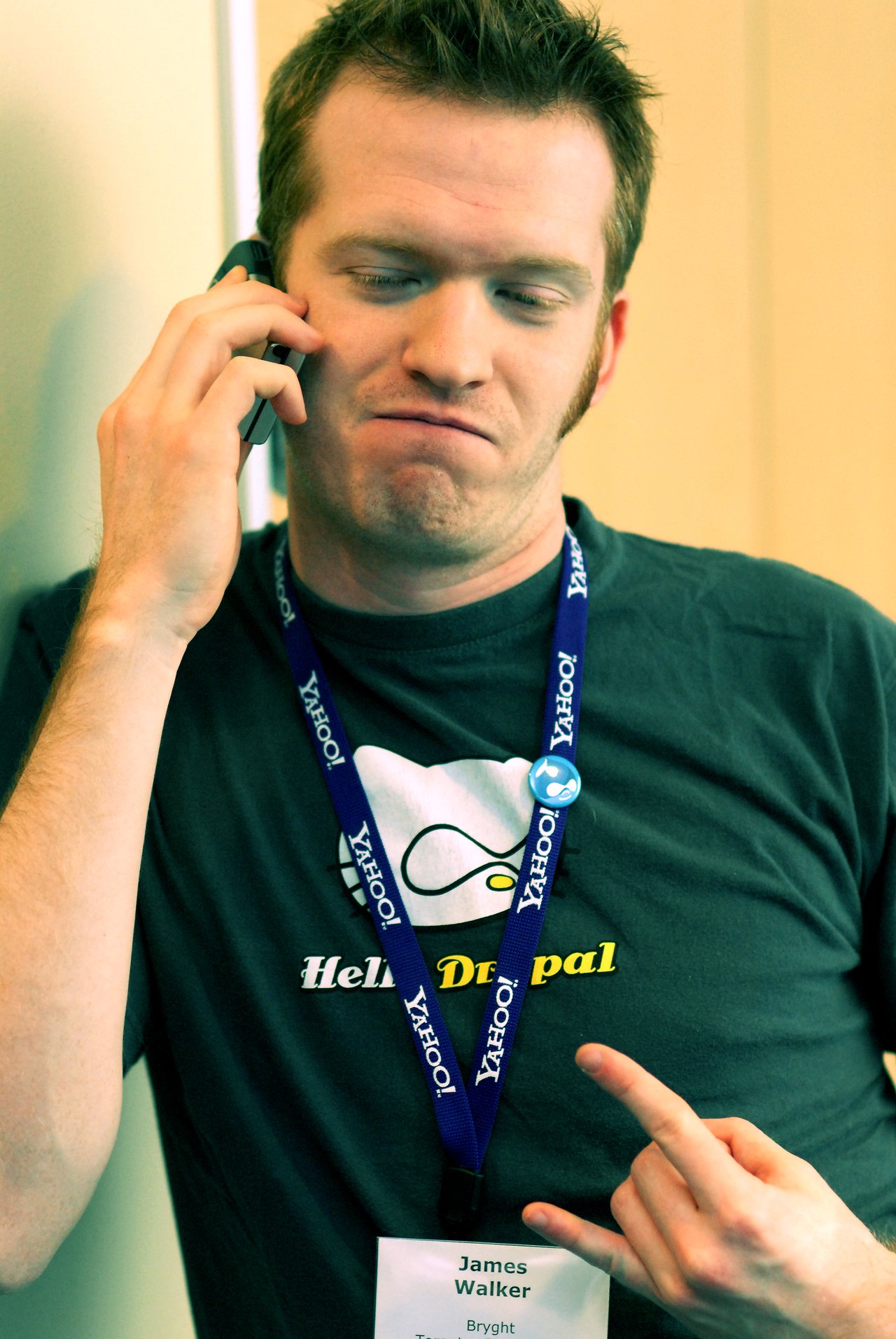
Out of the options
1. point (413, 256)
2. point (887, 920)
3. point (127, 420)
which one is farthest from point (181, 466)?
point (887, 920)

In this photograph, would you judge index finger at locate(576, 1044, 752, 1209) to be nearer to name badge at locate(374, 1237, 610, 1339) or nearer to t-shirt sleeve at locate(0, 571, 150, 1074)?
name badge at locate(374, 1237, 610, 1339)

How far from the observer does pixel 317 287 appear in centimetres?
132

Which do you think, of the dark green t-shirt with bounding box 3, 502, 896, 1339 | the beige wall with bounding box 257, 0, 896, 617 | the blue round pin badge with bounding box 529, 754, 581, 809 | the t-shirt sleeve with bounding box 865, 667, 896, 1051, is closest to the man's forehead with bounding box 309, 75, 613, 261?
the dark green t-shirt with bounding box 3, 502, 896, 1339

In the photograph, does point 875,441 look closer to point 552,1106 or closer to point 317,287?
point 317,287

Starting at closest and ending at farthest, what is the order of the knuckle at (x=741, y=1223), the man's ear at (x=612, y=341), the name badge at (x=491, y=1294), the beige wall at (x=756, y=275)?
the knuckle at (x=741, y=1223)
the name badge at (x=491, y=1294)
the man's ear at (x=612, y=341)
the beige wall at (x=756, y=275)

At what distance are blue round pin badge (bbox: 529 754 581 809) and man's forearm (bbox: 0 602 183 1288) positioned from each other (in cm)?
39

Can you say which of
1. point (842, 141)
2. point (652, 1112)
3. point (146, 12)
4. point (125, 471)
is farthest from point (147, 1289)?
point (842, 141)

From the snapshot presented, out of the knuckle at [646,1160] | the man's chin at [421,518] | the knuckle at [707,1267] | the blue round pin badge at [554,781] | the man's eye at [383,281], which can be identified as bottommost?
the knuckle at [707,1267]

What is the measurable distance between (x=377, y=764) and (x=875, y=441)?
1557mm

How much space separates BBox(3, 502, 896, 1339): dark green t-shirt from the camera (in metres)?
1.16

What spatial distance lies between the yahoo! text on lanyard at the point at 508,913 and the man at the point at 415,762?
1 cm

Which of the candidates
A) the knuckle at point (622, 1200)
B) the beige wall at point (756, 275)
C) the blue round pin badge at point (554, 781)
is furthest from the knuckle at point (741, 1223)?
the beige wall at point (756, 275)

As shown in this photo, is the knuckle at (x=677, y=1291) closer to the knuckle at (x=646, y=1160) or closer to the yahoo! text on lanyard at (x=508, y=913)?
the knuckle at (x=646, y=1160)

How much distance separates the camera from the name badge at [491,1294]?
1.10 m
